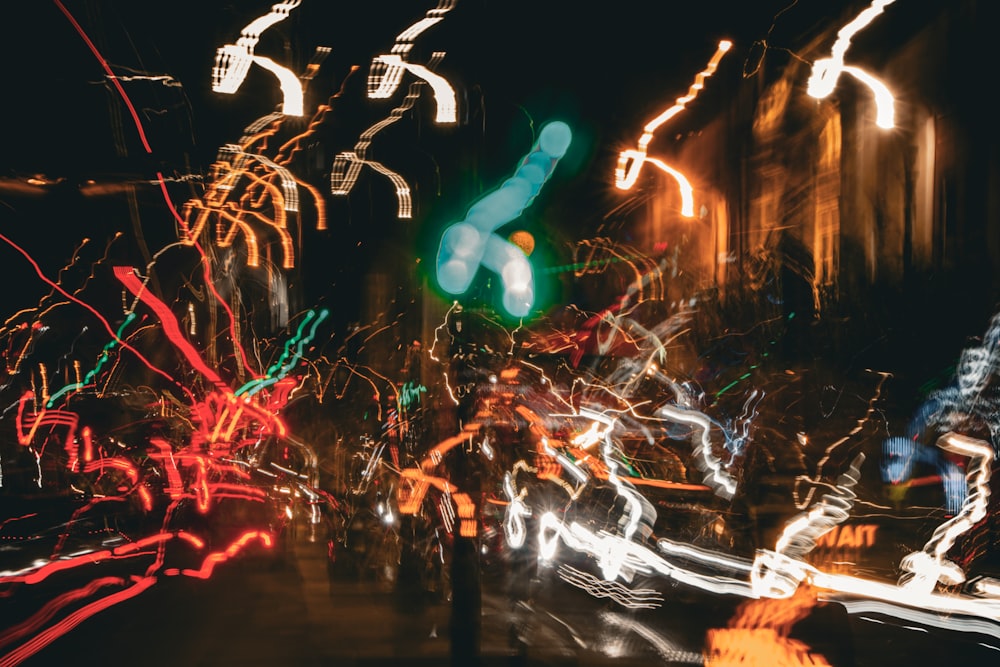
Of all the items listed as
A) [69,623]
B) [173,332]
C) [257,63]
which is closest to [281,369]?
[173,332]

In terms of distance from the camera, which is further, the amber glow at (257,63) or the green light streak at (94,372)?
the green light streak at (94,372)

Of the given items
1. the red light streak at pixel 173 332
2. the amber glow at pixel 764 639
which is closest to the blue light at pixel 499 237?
the amber glow at pixel 764 639

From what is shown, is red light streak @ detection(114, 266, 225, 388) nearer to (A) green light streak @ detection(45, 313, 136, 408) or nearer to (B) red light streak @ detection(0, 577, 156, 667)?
(B) red light streak @ detection(0, 577, 156, 667)

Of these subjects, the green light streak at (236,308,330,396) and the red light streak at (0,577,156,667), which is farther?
the green light streak at (236,308,330,396)

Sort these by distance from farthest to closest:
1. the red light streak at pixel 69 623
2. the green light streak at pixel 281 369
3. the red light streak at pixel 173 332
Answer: the green light streak at pixel 281 369 < the red light streak at pixel 173 332 < the red light streak at pixel 69 623

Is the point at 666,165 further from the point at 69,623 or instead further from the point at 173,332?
the point at 69,623

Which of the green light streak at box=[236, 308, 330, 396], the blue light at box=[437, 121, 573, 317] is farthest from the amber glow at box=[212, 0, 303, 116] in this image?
the green light streak at box=[236, 308, 330, 396]

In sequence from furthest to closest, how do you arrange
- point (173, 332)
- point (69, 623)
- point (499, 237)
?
point (173, 332), point (69, 623), point (499, 237)

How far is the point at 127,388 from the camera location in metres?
23.4

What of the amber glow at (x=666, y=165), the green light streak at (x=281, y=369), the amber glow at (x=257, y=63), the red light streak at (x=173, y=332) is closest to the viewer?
the amber glow at (x=257, y=63)

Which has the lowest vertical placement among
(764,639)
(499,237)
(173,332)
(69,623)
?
(69,623)

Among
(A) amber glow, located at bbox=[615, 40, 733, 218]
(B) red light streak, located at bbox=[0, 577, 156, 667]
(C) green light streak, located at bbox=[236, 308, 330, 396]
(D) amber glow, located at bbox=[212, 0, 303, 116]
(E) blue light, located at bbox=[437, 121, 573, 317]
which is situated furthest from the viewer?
(C) green light streak, located at bbox=[236, 308, 330, 396]

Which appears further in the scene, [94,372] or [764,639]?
[94,372]

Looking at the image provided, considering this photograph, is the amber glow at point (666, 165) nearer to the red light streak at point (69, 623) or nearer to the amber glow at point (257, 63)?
the amber glow at point (257, 63)
